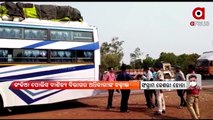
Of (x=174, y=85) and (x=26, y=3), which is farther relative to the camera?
(x=26, y=3)

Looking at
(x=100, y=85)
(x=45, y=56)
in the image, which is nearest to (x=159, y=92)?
(x=100, y=85)

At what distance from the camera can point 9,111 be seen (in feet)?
46.5

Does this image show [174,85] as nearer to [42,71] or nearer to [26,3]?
[42,71]

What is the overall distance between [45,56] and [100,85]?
8.24 ft

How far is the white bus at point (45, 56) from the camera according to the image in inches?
526

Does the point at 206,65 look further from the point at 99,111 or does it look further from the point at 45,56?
the point at 45,56

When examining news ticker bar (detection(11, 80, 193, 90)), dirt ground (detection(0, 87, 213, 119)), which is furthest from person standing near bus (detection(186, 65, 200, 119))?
news ticker bar (detection(11, 80, 193, 90))

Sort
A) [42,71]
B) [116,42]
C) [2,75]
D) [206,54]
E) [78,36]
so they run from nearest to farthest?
[2,75]
[42,71]
[78,36]
[206,54]
[116,42]

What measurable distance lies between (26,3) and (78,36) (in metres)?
2.50

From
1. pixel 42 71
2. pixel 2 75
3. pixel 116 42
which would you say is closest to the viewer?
pixel 2 75

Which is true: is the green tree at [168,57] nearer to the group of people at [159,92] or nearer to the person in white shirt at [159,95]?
the group of people at [159,92]

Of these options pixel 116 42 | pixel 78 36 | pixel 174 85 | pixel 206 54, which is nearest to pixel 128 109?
pixel 174 85

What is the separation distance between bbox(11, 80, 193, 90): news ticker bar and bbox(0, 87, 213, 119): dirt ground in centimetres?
98

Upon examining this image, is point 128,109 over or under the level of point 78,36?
under
